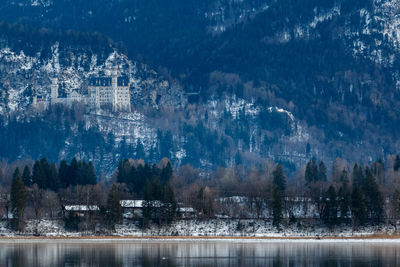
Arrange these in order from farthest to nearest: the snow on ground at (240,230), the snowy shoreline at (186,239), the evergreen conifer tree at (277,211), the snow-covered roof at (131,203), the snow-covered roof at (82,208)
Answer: the snow-covered roof at (131,203) → the snow-covered roof at (82,208) → the evergreen conifer tree at (277,211) → the snow on ground at (240,230) → the snowy shoreline at (186,239)

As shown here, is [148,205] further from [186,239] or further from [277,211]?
[277,211]

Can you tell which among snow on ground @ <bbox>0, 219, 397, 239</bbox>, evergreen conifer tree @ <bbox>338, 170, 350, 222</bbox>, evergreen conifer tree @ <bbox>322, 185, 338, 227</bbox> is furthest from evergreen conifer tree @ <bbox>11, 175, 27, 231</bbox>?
evergreen conifer tree @ <bbox>338, 170, 350, 222</bbox>

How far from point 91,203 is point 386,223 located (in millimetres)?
49928

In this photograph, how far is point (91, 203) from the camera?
18838cm

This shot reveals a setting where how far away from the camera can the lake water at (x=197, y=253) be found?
130875 mm

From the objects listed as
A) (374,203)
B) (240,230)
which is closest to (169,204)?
(240,230)

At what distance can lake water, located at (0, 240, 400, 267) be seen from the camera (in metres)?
131

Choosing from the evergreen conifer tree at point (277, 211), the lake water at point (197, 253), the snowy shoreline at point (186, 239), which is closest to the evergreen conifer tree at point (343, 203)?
the snowy shoreline at point (186, 239)

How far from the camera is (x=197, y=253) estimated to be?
144625 millimetres

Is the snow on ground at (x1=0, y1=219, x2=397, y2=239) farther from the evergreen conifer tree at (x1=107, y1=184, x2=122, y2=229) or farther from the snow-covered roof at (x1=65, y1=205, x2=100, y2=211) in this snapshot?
the snow-covered roof at (x1=65, y1=205, x2=100, y2=211)

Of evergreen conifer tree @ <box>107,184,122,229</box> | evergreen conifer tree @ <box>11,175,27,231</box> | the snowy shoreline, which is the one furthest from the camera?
evergreen conifer tree @ <box>107,184,122,229</box>

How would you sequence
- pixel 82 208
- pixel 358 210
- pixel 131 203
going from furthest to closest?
pixel 131 203
pixel 82 208
pixel 358 210

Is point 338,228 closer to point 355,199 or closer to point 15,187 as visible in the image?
point 355,199

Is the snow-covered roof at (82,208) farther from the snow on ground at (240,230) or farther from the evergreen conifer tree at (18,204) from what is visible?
the evergreen conifer tree at (18,204)
